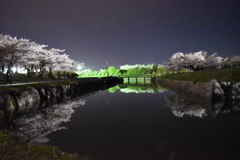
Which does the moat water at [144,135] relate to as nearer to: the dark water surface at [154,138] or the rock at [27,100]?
the dark water surface at [154,138]

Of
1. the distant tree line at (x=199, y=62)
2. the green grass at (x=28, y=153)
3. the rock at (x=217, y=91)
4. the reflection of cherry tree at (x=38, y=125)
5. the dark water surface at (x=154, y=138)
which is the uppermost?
the distant tree line at (x=199, y=62)

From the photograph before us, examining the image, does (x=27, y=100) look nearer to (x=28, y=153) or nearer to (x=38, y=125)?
(x=38, y=125)

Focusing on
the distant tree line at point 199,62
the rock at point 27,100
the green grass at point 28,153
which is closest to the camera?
the green grass at point 28,153

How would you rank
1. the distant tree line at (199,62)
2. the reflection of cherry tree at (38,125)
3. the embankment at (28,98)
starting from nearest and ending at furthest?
the reflection of cherry tree at (38,125) < the embankment at (28,98) < the distant tree line at (199,62)

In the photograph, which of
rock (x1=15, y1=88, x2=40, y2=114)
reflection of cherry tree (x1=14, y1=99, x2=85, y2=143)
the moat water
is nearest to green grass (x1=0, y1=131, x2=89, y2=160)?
the moat water

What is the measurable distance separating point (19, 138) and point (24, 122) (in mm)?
5447

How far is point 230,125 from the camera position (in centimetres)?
1238

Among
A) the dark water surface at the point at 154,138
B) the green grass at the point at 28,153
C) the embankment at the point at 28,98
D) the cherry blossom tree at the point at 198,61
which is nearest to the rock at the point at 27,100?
the embankment at the point at 28,98

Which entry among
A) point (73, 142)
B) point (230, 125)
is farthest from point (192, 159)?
point (230, 125)

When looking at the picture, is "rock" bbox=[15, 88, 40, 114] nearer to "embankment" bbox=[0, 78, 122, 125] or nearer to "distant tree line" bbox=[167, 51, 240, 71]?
"embankment" bbox=[0, 78, 122, 125]

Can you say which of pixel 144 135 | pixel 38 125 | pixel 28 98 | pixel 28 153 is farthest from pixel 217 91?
pixel 28 153

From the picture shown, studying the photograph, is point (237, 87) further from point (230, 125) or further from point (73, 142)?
point (73, 142)

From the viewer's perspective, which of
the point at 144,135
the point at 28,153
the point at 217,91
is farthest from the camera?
the point at 217,91

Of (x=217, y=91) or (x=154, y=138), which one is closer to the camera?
(x=154, y=138)
